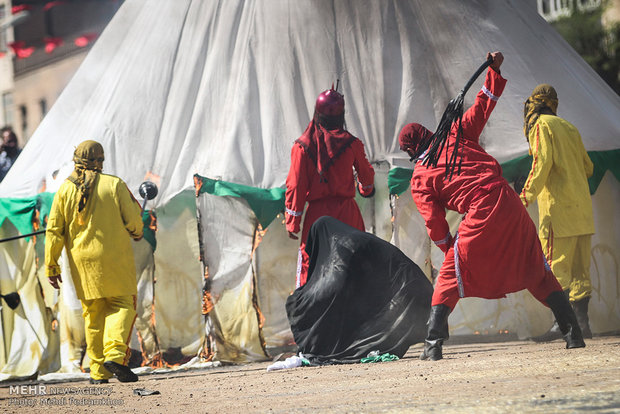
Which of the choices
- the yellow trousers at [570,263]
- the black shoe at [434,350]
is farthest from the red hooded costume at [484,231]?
the yellow trousers at [570,263]

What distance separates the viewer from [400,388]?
4.87m

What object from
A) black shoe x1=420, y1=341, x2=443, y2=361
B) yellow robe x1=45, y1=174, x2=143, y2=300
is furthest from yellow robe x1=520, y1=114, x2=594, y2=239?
yellow robe x1=45, y1=174, x2=143, y2=300

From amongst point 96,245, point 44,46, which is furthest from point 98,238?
point 44,46

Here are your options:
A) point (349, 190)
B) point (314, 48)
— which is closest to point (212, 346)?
point (349, 190)

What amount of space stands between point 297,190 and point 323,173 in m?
→ 0.20

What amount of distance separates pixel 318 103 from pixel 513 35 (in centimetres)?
231

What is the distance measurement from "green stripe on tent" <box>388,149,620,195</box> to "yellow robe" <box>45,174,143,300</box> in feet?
6.24

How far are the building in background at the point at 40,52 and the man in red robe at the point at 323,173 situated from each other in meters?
26.3

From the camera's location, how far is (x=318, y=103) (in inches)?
276

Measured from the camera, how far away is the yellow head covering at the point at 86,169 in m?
6.79

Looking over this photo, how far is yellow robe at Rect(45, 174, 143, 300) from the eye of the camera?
22.1 feet

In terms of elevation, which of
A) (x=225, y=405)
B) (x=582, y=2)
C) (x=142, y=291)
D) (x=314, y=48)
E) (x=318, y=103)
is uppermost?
(x=582, y=2)

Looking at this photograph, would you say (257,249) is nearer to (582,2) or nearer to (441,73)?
(441,73)

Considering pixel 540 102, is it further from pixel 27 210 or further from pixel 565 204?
pixel 27 210
